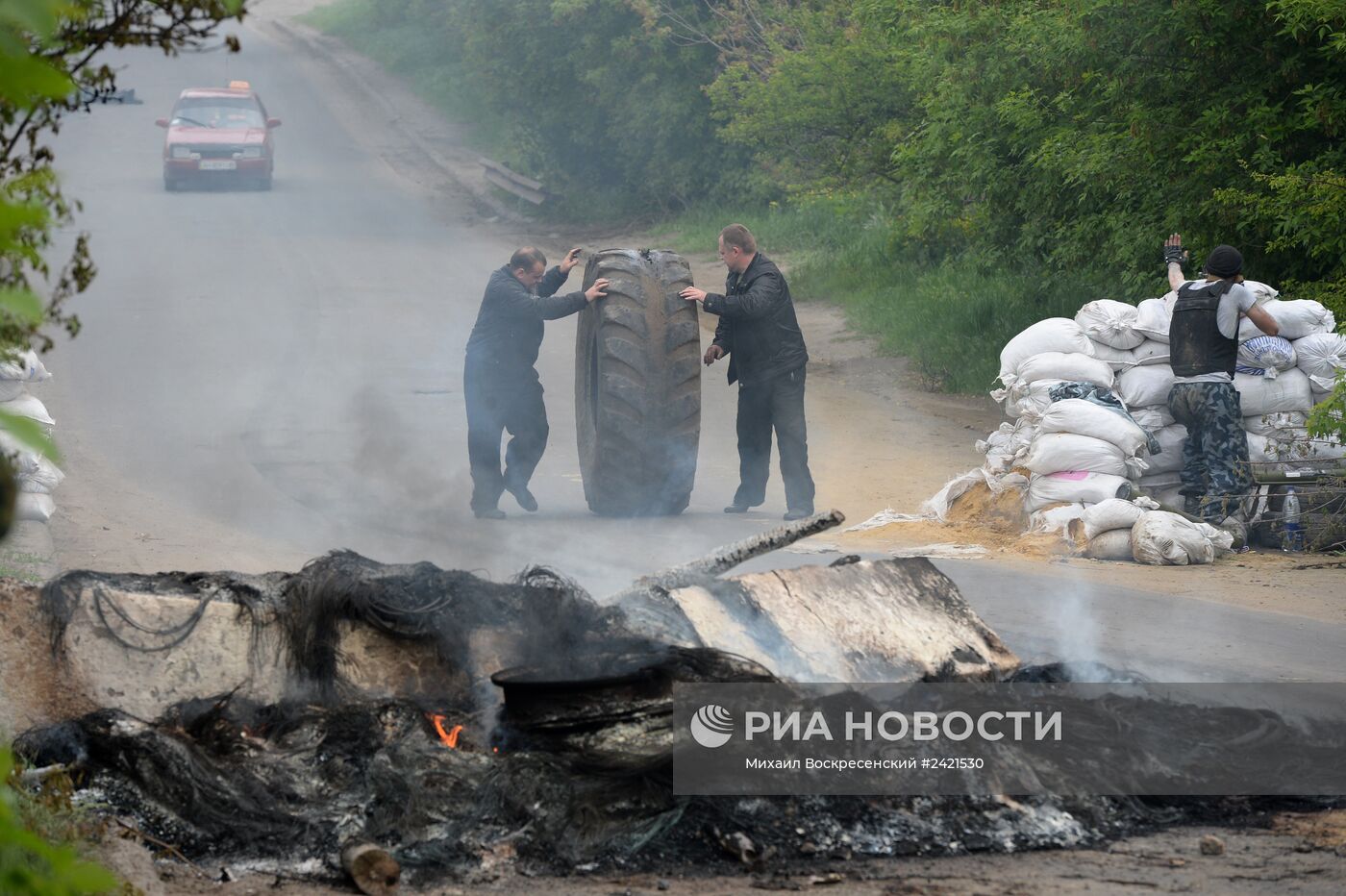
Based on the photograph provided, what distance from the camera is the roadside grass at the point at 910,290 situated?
50.6 ft

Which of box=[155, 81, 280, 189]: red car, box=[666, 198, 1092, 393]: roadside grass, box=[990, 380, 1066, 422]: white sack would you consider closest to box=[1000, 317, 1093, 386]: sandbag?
box=[990, 380, 1066, 422]: white sack

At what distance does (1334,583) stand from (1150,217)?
16.4 feet

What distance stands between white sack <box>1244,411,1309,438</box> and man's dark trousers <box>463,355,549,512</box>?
4.85 metres

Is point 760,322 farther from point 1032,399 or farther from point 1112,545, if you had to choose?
point 1112,545

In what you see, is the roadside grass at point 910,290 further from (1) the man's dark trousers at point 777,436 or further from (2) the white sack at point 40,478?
(2) the white sack at point 40,478

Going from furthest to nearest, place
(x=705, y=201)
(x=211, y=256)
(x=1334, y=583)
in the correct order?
(x=705, y=201)
(x=211, y=256)
(x=1334, y=583)

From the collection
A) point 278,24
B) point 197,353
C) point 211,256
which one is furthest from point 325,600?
point 278,24

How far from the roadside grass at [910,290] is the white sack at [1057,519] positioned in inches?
220

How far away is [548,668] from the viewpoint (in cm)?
485

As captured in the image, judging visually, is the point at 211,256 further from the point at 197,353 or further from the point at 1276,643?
A: the point at 1276,643

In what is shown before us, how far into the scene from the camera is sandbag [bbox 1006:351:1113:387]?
32.1ft

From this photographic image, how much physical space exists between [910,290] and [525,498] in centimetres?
902

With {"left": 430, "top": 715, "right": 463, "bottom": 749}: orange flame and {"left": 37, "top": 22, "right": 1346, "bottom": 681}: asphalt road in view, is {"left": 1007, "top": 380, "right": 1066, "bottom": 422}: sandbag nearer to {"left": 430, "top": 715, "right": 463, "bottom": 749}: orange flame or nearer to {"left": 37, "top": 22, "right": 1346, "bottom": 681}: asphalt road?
{"left": 37, "top": 22, "right": 1346, "bottom": 681}: asphalt road

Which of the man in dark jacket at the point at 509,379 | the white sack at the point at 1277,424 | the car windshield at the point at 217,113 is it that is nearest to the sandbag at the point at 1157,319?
the white sack at the point at 1277,424
